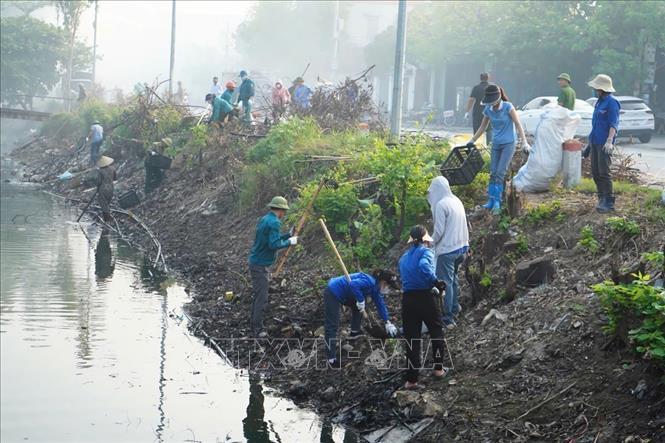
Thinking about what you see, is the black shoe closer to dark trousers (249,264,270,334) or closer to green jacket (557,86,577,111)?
dark trousers (249,264,270,334)

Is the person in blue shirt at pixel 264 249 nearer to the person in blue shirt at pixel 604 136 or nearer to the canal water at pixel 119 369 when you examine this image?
the canal water at pixel 119 369

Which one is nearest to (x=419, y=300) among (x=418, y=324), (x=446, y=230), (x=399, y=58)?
(x=418, y=324)

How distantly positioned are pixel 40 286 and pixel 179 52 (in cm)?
9652

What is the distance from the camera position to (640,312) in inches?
347

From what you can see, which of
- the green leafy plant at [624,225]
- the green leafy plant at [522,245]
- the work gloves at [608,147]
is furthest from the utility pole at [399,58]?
the green leafy plant at [624,225]

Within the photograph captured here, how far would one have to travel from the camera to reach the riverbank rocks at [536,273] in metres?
11.4

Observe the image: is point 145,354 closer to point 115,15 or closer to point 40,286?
point 40,286

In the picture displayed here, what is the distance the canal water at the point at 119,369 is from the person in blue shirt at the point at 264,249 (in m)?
0.78

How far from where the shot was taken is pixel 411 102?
2295 inches

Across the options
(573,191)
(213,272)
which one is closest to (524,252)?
Result: (573,191)

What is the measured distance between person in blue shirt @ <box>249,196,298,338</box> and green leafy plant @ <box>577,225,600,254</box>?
3483 millimetres

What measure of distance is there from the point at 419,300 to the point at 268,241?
328 centimetres

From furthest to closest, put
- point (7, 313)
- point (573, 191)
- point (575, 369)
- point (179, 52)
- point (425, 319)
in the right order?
point (179, 52)
point (7, 313)
point (573, 191)
point (425, 319)
point (575, 369)

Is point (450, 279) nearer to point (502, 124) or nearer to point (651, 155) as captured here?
point (502, 124)
